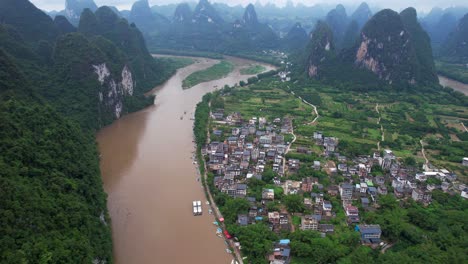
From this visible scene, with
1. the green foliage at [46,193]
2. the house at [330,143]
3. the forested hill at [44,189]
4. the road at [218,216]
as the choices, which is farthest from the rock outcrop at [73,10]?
the road at [218,216]

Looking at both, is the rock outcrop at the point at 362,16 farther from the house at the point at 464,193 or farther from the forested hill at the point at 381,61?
the house at the point at 464,193

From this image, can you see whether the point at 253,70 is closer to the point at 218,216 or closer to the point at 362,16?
the point at 218,216

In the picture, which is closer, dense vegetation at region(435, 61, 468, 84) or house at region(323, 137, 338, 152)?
house at region(323, 137, 338, 152)

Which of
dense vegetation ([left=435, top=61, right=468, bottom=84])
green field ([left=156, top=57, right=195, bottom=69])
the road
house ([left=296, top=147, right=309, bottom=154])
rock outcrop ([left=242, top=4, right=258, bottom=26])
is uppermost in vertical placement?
rock outcrop ([left=242, top=4, right=258, bottom=26])

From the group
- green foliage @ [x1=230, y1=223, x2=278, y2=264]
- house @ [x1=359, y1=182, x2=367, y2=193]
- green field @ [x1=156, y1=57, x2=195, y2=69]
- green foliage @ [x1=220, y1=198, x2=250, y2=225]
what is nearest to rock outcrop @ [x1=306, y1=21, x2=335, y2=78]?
green field @ [x1=156, y1=57, x2=195, y2=69]

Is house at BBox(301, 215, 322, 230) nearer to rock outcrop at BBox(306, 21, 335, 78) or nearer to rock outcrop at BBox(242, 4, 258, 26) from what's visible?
rock outcrop at BBox(306, 21, 335, 78)

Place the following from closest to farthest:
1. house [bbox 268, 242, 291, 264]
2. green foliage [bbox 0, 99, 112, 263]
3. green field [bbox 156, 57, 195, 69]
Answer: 1. green foliage [bbox 0, 99, 112, 263]
2. house [bbox 268, 242, 291, 264]
3. green field [bbox 156, 57, 195, 69]

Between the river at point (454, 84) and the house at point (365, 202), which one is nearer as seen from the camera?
the house at point (365, 202)

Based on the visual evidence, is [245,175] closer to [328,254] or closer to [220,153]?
[220,153]
